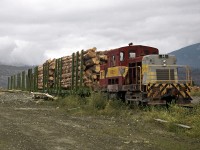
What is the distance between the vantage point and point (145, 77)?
13961mm

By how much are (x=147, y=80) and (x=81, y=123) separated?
4178mm

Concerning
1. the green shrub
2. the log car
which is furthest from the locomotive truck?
the green shrub

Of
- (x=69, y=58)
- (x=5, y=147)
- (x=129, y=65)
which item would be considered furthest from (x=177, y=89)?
(x=69, y=58)

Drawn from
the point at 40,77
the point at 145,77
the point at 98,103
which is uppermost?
the point at 40,77

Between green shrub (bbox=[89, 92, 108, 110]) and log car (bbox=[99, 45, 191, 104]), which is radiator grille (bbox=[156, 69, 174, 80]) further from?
green shrub (bbox=[89, 92, 108, 110])

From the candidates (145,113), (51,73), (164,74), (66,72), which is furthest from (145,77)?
(51,73)

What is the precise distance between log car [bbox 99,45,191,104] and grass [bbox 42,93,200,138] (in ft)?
2.34

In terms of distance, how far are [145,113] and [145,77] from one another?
2.27 meters

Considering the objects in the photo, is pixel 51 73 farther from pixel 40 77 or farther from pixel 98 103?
pixel 98 103

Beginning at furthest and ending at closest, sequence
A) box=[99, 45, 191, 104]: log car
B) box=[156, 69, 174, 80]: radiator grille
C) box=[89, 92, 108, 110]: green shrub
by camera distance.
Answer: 1. box=[89, 92, 108, 110]: green shrub
2. box=[156, 69, 174, 80]: radiator grille
3. box=[99, 45, 191, 104]: log car

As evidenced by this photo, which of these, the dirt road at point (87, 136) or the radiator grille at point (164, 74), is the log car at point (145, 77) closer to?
the radiator grille at point (164, 74)

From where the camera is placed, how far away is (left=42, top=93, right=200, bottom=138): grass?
9203 mm

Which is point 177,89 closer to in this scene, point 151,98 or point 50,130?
point 151,98

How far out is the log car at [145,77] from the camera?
1352cm
